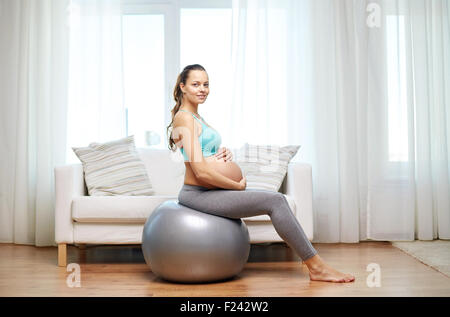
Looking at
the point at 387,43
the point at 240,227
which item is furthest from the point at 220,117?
the point at 240,227

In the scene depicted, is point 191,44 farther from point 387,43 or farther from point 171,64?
point 387,43

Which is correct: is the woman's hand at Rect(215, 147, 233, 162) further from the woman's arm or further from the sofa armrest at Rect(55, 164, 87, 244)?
the sofa armrest at Rect(55, 164, 87, 244)

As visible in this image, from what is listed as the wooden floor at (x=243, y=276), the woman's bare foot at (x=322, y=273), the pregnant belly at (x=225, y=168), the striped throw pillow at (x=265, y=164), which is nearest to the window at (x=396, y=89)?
the wooden floor at (x=243, y=276)

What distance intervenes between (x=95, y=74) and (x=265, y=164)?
1.64 m

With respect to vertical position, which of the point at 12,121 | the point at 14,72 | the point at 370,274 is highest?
the point at 14,72

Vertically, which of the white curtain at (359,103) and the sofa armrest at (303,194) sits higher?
the white curtain at (359,103)

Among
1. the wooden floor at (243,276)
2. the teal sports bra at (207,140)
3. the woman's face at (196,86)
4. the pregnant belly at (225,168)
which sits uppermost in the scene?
the woman's face at (196,86)

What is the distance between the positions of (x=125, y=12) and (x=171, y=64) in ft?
1.93

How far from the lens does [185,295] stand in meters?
2.67

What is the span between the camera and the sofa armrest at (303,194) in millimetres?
3578

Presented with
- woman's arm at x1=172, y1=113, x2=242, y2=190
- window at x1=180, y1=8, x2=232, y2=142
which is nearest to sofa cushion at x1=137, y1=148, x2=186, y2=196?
window at x1=180, y1=8, x2=232, y2=142

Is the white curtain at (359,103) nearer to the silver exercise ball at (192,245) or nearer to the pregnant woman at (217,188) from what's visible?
the pregnant woman at (217,188)

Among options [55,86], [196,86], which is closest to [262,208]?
[196,86]

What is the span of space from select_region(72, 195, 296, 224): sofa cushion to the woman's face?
32.6 inches
